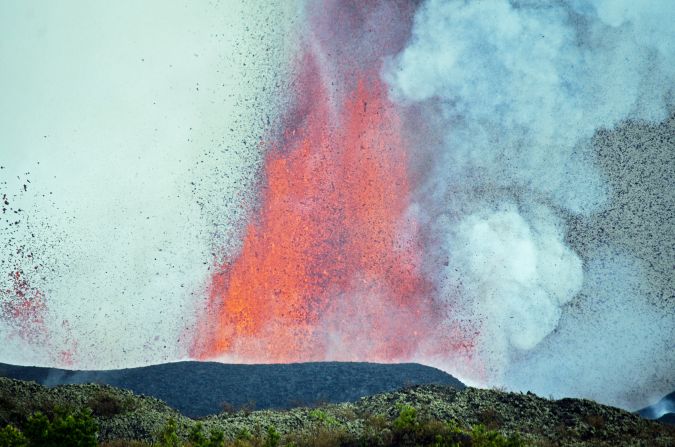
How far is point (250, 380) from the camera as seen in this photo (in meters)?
36.0

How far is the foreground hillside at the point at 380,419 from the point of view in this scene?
18.9 meters

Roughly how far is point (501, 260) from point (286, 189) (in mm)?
13292

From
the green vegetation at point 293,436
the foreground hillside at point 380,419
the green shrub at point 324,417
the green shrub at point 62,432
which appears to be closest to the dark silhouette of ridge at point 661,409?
the foreground hillside at point 380,419

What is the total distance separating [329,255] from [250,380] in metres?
10.3

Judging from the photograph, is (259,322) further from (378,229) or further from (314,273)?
(378,229)

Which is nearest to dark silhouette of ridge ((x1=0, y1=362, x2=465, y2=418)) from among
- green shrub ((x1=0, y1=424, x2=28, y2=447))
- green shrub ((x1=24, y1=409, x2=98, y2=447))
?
green shrub ((x1=24, y1=409, x2=98, y2=447))

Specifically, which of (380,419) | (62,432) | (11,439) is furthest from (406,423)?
(11,439)

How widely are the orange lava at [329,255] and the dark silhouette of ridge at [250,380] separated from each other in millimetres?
3220

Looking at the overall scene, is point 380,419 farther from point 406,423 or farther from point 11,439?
point 11,439

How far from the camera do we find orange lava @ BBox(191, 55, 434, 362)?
41.7 m

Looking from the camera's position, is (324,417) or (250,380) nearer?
(324,417)

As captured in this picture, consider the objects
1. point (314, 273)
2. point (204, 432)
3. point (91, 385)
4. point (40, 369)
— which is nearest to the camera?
point (204, 432)

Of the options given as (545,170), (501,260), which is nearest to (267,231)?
(501,260)

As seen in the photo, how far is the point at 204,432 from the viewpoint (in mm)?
21000
